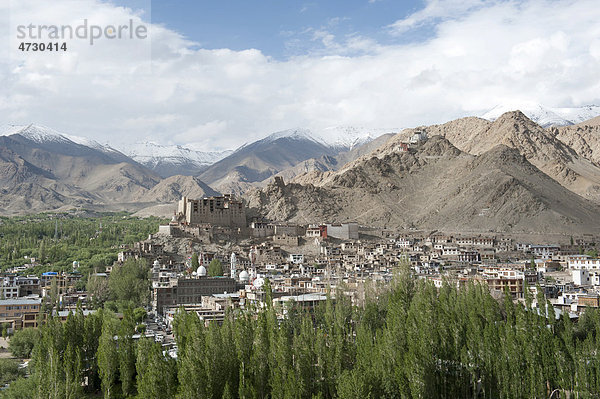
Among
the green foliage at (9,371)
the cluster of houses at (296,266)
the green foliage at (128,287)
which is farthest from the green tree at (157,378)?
the green foliage at (128,287)

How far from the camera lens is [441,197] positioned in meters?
101

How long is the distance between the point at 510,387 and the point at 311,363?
22.3ft

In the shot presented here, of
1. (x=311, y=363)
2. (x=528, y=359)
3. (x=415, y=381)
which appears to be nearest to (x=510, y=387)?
(x=528, y=359)

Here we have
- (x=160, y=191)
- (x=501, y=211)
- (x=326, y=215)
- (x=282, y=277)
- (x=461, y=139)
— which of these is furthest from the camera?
(x=160, y=191)

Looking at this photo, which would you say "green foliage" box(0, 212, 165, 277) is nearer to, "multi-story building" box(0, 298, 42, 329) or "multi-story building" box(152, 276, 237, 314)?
"multi-story building" box(152, 276, 237, 314)

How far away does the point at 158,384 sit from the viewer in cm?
2248

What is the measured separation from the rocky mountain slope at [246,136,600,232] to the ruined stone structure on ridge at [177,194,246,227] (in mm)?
10865

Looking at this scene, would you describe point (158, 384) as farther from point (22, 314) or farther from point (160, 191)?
point (160, 191)

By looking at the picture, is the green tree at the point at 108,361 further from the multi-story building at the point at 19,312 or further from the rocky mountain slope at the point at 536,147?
the rocky mountain slope at the point at 536,147

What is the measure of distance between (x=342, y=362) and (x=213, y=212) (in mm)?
57059

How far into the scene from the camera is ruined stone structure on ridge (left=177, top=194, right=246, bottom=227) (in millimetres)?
79562

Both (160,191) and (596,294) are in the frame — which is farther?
(160,191)

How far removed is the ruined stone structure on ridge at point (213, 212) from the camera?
7956 centimetres

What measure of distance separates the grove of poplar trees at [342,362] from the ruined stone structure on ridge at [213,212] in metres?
51.3
